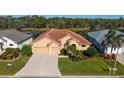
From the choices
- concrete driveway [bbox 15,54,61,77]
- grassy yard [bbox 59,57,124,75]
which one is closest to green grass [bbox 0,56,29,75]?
concrete driveway [bbox 15,54,61,77]

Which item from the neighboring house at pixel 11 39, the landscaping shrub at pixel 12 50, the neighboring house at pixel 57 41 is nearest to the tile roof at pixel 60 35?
the neighboring house at pixel 57 41

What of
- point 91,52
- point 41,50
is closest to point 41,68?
point 41,50

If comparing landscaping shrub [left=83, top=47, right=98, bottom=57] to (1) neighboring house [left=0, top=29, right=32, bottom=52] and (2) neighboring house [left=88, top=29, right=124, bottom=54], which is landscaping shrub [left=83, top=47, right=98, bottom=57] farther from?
(1) neighboring house [left=0, top=29, right=32, bottom=52]

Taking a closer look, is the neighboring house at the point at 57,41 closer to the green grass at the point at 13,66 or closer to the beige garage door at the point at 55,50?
the beige garage door at the point at 55,50
